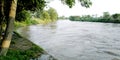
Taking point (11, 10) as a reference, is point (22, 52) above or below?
below

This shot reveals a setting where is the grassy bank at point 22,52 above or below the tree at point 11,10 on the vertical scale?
below

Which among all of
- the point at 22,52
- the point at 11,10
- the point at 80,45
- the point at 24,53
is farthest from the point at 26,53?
the point at 80,45

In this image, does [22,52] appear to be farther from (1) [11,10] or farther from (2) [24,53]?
(1) [11,10]

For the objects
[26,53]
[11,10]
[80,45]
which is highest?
[11,10]

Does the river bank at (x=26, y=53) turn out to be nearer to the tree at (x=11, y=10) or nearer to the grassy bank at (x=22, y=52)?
the grassy bank at (x=22, y=52)

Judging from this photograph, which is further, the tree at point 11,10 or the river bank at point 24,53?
the river bank at point 24,53

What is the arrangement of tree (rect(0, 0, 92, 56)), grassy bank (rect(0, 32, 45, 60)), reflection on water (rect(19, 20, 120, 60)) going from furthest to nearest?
1. reflection on water (rect(19, 20, 120, 60))
2. grassy bank (rect(0, 32, 45, 60))
3. tree (rect(0, 0, 92, 56))

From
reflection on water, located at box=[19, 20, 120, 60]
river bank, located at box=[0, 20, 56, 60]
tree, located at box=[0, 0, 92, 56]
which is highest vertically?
tree, located at box=[0, 0, 92, 56]

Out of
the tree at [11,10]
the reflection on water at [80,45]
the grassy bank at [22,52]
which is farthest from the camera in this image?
the reflection on water at [80,45]

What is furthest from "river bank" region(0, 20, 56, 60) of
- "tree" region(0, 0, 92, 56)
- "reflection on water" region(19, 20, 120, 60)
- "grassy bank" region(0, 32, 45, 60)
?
"reflection on water" region(19, 20, 120, 60)

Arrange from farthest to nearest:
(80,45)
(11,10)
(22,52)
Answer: (80,45) < (22,52) < (11,10)

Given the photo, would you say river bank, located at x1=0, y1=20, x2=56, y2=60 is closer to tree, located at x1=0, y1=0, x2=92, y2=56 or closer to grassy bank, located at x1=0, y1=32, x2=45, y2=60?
grassy bank, located at x1=0, y1=32, x2=45, y2=60

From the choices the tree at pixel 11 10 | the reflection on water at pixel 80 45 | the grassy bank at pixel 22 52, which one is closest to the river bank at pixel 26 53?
the grassy bank at pixel 22 52

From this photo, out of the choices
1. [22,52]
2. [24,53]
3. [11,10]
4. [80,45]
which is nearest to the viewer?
[11,10]
